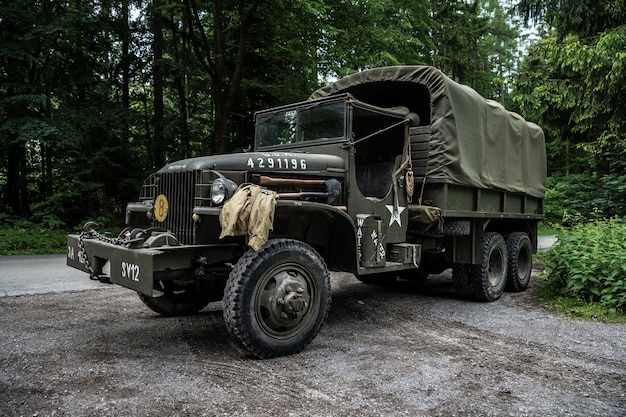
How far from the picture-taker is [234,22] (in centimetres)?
1273

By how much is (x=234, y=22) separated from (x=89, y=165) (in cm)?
544

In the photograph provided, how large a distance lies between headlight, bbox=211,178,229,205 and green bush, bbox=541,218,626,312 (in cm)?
479

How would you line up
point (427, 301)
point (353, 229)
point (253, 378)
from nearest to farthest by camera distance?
1. point (253, 378)
2. point (353, 229)
3. point (427, 301)

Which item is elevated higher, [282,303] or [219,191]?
[219,191]

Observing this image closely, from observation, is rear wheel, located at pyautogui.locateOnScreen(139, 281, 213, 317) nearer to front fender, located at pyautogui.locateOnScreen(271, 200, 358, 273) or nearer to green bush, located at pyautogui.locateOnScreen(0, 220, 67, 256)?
front fender, located at pyautogui.locateOnScreen(271, 200, 358, 273)

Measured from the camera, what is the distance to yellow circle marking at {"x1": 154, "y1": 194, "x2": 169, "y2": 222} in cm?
437

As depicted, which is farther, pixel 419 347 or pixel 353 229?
pixel 353 229

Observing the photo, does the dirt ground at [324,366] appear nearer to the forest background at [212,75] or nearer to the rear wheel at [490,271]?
the rear wheel at [490,271]

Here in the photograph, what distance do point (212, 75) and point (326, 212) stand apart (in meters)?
9.20

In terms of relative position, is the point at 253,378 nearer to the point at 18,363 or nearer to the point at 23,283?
the point at 18,363

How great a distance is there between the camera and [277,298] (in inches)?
154

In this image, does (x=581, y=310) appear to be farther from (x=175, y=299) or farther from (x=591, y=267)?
(x=175, y=299)

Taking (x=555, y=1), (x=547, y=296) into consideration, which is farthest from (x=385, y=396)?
(x=555, y=1)

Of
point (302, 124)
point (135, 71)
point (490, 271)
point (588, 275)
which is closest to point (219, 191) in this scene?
point (302, 124)
